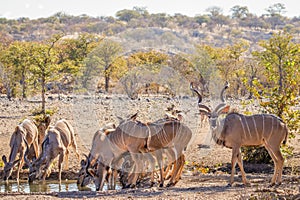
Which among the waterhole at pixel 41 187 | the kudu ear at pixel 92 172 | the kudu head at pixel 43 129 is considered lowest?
the waterhole at pixel 41 187

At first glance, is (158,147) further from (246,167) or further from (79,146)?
(79,146)

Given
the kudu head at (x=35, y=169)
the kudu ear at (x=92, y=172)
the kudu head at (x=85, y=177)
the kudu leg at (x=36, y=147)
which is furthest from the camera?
the kudu leg at (x=36, y=147)

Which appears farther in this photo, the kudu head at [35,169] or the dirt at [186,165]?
the kudu head at [35,169]

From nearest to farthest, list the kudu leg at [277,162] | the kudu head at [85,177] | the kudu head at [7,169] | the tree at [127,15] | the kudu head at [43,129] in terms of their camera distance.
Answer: the kudu leg at [277,162]
the kudu head at [85,177]
the kudu head at [7,169]
the kudu head at [43,129]
the tree at [127,15]

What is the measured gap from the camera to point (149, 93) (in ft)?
62.3

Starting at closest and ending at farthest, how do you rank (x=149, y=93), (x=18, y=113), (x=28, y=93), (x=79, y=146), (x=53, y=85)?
(x=79, y=146)
(x=149, y=93)
(x=18, y=113)
(x=28, y=93)
(x=53, y=85)

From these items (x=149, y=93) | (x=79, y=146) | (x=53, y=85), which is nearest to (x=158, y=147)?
(x=79, y=146)

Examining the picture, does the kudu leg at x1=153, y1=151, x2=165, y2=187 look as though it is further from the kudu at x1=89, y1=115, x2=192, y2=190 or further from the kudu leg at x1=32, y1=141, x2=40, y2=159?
the kudu leg at x1=32, y1=141, x2=40, y2=159

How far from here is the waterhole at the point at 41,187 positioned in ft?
36.8

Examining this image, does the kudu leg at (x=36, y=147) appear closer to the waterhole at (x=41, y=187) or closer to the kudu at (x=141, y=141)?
the waterhole at (x=41, y=187)

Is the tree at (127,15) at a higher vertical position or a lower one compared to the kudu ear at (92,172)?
higher

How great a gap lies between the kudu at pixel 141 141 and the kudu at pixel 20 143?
2.17m

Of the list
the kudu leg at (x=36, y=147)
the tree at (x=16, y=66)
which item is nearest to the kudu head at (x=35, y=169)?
the kudu leg at (x=36, y=147)

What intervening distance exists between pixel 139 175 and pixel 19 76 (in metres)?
26.1
